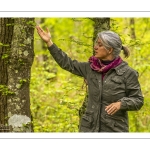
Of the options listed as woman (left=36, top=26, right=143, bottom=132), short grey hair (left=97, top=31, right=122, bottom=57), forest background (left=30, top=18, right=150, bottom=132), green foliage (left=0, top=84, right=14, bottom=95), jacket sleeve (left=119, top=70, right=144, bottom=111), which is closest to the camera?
jacket sleeve (left=119, top=70, right=144, bottom=111)

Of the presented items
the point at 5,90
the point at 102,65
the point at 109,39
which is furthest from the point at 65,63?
the point at 5,90

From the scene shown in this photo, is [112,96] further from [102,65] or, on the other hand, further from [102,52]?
[102,52]

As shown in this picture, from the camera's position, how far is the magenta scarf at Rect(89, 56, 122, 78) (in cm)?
423

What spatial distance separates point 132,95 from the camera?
4.12 m

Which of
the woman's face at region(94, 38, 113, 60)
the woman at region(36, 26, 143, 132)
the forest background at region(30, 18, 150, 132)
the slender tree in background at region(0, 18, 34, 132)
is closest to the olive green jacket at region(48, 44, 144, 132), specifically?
the woman at region(36, 26, 143, 132)

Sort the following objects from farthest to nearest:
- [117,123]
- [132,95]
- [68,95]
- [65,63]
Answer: [68,95] < [65,63] < [117,123] < [132,95]

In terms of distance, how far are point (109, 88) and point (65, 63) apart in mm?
708

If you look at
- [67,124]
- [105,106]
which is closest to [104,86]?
[105,106]

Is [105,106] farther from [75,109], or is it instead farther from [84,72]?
[75,109]

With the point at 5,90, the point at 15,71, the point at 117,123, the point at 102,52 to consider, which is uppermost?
the point at 102,52

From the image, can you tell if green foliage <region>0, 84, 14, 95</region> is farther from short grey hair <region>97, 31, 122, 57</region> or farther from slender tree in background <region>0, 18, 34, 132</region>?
short grey hair <region>97, 31, 122, 57</region>

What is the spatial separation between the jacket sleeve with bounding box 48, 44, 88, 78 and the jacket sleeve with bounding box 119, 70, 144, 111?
647mm

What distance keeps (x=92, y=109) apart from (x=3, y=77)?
1729 millimetres

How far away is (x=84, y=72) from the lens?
4.54 metres
